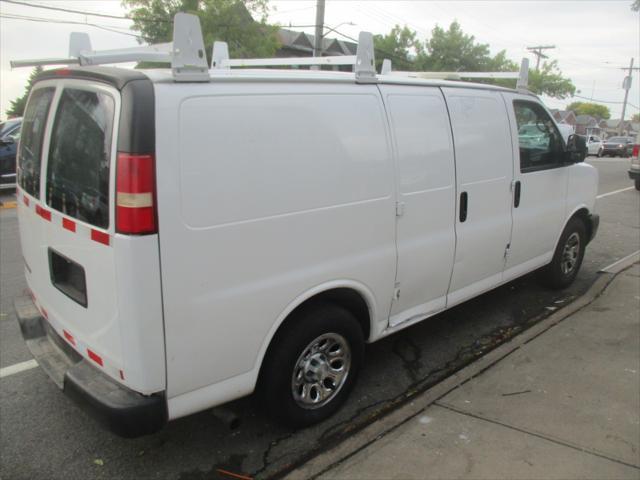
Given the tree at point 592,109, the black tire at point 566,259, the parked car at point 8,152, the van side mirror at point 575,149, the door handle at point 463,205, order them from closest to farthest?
the door handle at point 463,205, the van side mirror at point 575,149, the black tire at point 566,259, the parked car at point 8,152, the tree at point 592,109

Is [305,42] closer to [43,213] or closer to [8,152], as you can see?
[8,152]

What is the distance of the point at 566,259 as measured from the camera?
5559 mm

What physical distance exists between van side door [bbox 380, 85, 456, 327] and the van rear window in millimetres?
1670

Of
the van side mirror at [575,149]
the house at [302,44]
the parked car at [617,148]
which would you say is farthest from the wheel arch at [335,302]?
the parked car at [617,148]

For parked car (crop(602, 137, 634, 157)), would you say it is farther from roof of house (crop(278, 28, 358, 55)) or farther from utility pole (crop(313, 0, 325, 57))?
utility pole (crop(313, 0, 325, 57))

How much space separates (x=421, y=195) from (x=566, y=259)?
282 centimetres

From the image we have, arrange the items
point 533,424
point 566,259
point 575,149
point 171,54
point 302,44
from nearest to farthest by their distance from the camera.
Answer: point 171,54
point 533,424
point 575,149
point 566,259
point 302,44

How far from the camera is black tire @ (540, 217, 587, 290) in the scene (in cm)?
538

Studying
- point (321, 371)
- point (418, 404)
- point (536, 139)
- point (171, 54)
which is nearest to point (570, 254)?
point (536, 139)

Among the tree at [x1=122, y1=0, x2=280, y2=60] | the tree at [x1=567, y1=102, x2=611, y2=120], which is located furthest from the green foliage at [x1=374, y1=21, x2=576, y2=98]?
the tree at [x1=567, y1=102, x2=611, y2=120]

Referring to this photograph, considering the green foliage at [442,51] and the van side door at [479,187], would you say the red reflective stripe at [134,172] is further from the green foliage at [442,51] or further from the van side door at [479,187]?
the green foliage at [442,51]

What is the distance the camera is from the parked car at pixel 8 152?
11.7 metres

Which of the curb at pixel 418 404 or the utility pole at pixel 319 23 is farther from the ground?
the utility pole at pixel 319 23

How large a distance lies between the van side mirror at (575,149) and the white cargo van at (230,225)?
5.12 feet
